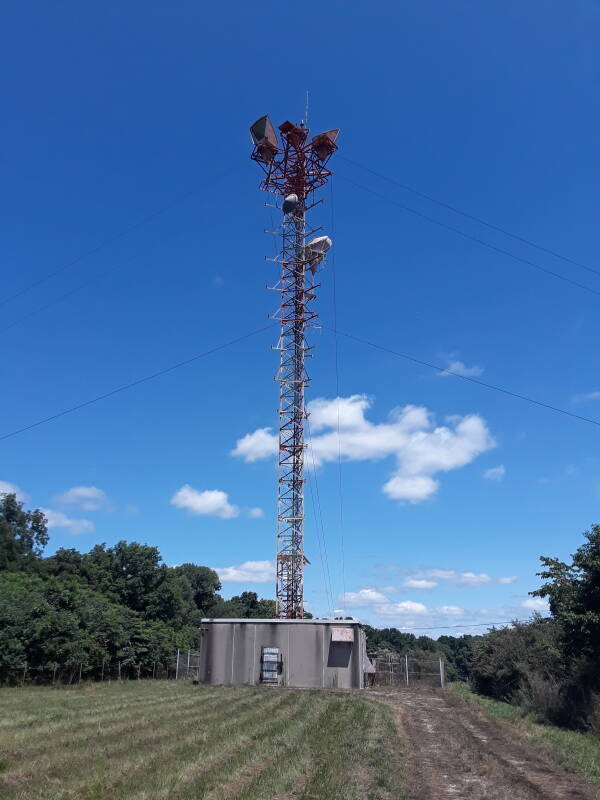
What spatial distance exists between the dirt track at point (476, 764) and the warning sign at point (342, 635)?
11.5 m

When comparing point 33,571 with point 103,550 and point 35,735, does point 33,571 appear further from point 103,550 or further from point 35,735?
point 35,735

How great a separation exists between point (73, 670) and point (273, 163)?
34.0m

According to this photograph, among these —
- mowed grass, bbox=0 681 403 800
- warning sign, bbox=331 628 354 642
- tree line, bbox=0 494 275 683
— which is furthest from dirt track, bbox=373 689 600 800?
tree line, bbox=0 494 275 683

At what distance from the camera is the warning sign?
1326 inches

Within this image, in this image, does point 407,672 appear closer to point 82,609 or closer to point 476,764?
point 82,609

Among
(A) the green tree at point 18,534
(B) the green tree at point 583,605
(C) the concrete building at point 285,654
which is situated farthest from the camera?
(A) the green tree at point 18,534

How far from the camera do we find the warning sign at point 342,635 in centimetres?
A: 3367

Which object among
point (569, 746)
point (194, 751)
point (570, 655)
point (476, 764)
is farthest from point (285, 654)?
point (194, 751)

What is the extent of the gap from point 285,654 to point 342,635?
3.29 metres

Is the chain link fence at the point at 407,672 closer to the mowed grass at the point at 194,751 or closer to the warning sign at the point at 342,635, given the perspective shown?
the warning sign at the point at 342,635

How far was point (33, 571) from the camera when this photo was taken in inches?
2847

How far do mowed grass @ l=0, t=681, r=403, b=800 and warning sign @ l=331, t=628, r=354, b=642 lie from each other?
35.1ft

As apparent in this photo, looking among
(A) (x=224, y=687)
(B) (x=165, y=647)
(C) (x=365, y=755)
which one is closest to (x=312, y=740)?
(C) (x=365, y=755)

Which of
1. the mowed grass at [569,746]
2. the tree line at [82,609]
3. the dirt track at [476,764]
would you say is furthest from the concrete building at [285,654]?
the dirt track at [476,764]
